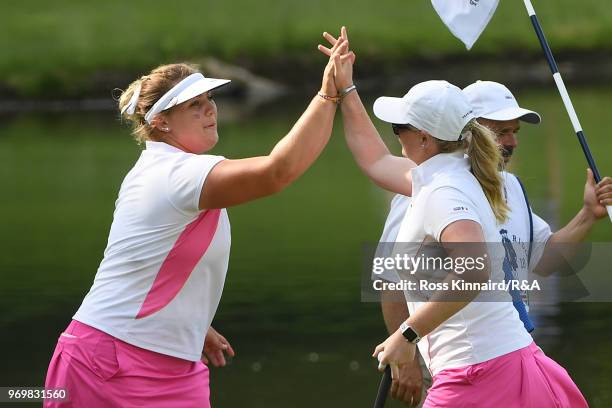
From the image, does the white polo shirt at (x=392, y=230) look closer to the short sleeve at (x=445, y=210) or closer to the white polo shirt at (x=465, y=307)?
the white polo shirt at (x=465, y=307)

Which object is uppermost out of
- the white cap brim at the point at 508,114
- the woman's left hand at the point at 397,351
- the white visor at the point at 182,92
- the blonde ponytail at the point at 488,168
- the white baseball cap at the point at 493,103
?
the white visor at the point at 182,92

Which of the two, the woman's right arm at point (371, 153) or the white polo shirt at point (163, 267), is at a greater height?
the woman's right arm at point (371, 153)

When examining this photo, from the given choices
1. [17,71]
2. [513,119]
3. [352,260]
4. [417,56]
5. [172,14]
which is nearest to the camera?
[513,119]

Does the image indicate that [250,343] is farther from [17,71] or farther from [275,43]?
[275,43]

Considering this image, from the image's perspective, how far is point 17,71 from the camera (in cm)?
4316

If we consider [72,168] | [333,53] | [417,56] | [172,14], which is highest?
[172,14]

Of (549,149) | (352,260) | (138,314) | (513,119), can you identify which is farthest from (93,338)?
(549,149)

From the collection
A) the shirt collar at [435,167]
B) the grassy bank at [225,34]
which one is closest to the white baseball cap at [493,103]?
the shirt collar at [435,167]

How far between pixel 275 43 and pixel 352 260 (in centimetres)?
3441

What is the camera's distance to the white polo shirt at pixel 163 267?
14.4 ft

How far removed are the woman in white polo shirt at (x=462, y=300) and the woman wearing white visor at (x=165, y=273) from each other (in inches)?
14.4

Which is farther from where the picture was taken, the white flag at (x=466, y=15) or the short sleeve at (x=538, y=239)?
the white flag at (x=466, y=15)

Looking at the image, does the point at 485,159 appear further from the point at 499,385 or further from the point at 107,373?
the point at 107,373

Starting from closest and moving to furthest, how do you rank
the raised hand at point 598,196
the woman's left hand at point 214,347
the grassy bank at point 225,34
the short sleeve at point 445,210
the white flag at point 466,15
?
1. the short sleeve at point 445,210
2. the woman's left hand at point 214,347
3. the raised hand at point 598,196
4. the white flag at point 466,15
5. the grassy bank at point 225,34
